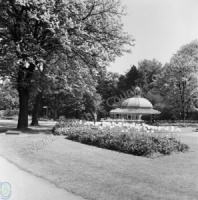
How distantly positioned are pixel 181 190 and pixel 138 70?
244ft

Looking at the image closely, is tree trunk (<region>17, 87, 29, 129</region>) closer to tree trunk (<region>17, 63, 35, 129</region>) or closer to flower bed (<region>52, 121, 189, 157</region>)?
tree trunk (<region>17, 63, 35, 129</region>)

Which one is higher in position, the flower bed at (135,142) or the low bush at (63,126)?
the low bush at (63,126)

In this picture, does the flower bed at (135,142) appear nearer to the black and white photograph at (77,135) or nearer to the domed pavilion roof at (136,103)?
the black and white photograph at (77,135)

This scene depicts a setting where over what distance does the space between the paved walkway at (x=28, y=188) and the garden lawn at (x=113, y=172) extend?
1.01ft

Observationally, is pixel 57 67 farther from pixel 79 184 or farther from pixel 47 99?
pixel 47 99

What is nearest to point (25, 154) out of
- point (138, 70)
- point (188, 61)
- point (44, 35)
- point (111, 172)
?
point (111, 172)

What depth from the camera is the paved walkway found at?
6.80 m

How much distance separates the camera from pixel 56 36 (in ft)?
65.9

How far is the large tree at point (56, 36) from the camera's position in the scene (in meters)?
20.0

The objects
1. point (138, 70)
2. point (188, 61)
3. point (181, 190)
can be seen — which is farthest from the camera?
point (138, 70)

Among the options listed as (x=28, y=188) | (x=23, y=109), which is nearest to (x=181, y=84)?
(x=23, y=109)

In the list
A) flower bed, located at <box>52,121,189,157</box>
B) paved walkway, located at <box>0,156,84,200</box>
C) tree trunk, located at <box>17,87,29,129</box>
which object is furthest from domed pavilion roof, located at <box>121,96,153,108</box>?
paved walkway, located at <box>0,156,84,200</box>

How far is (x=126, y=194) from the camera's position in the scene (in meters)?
7.30

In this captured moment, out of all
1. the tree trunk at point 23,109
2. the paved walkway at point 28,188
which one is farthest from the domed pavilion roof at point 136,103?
the paved walkway at point 28,188
